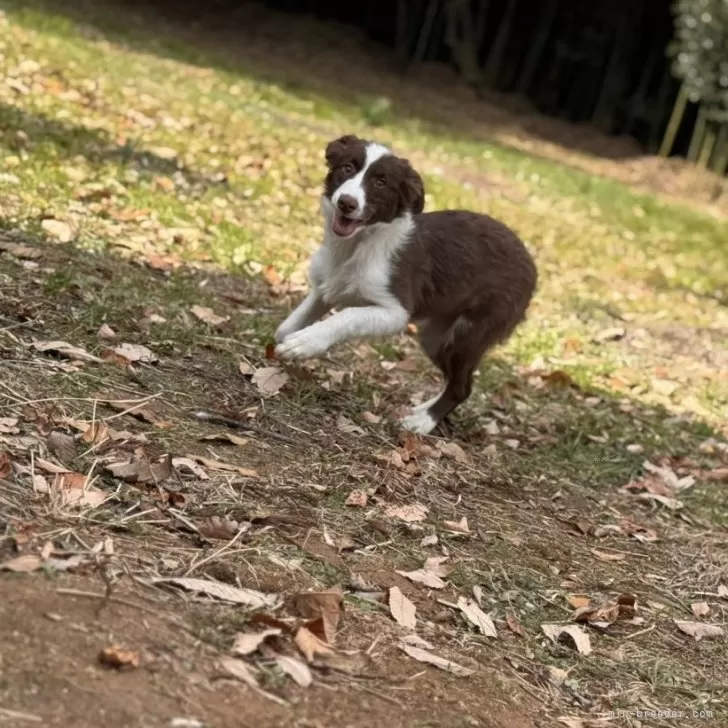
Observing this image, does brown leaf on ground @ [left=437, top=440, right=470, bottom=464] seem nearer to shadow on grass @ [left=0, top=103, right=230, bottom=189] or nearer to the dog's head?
the dog's head

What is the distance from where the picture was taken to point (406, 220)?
16.2ft

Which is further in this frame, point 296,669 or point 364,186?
point 364,186

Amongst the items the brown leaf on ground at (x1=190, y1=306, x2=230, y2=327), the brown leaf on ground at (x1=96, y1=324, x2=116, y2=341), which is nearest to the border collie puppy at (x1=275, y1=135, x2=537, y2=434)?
the brown leaf on ground at (x1=190, y1=306, x2=230, y2=327)

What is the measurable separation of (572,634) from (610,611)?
1.07ft

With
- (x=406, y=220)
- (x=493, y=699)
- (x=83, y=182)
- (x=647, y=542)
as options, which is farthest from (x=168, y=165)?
(x=493, y=699)

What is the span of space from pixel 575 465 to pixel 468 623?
2274 mm

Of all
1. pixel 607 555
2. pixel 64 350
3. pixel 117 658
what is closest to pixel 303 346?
pixel 64 350

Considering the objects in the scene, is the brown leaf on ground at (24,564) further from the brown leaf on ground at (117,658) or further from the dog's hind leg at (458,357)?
the dog's hind leg at (458,357)

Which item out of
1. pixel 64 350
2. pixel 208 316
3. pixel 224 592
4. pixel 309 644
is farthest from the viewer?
pixel 208 316

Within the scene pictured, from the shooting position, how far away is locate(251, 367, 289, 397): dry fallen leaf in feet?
15.9

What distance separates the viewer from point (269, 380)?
4.91 m

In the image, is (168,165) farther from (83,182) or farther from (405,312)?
(405,312)

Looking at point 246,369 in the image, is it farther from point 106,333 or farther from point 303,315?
point 106,333

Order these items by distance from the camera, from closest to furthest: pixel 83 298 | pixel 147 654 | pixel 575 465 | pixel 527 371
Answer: pixel 147 654, pixel 83 298, pixel 575 465, pixel 527 371
